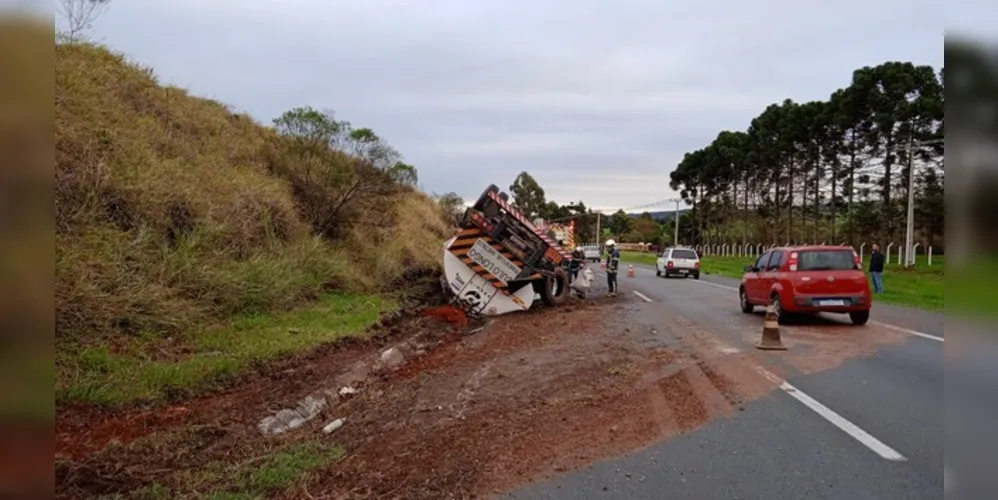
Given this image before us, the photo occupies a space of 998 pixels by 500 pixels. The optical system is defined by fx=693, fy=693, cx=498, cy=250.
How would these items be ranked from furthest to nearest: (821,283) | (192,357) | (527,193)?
(527,193) < (821,283) < (192,357)

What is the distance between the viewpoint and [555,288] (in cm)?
1977

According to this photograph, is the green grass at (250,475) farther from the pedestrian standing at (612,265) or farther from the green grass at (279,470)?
the pedestrian standing at (612,265)

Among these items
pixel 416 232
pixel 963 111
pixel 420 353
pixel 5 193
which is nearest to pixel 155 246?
pixel 420 353

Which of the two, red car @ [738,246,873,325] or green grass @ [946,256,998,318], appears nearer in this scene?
green grass @ [946,256,998,318]

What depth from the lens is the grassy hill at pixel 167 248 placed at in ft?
27.0

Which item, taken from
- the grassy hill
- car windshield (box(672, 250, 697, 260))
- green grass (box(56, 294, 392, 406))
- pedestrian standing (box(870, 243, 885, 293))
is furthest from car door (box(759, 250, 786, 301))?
car windshield (box(672, 250, 697, 260))

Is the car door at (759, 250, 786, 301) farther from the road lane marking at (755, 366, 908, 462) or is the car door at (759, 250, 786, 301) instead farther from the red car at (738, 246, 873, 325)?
the road lane marking at (755, 366, 908, 462)

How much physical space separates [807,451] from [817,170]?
5360 cm

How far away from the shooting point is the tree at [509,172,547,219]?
99.4 meters

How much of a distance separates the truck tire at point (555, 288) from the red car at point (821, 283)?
566 cm

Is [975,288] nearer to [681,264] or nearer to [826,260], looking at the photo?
[826,260]

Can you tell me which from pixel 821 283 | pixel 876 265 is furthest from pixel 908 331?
pixel 876 265

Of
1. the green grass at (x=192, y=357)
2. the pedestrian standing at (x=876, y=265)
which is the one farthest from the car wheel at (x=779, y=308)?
the pedestrian standing at (x=876, y=265)

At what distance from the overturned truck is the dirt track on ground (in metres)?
5.04
